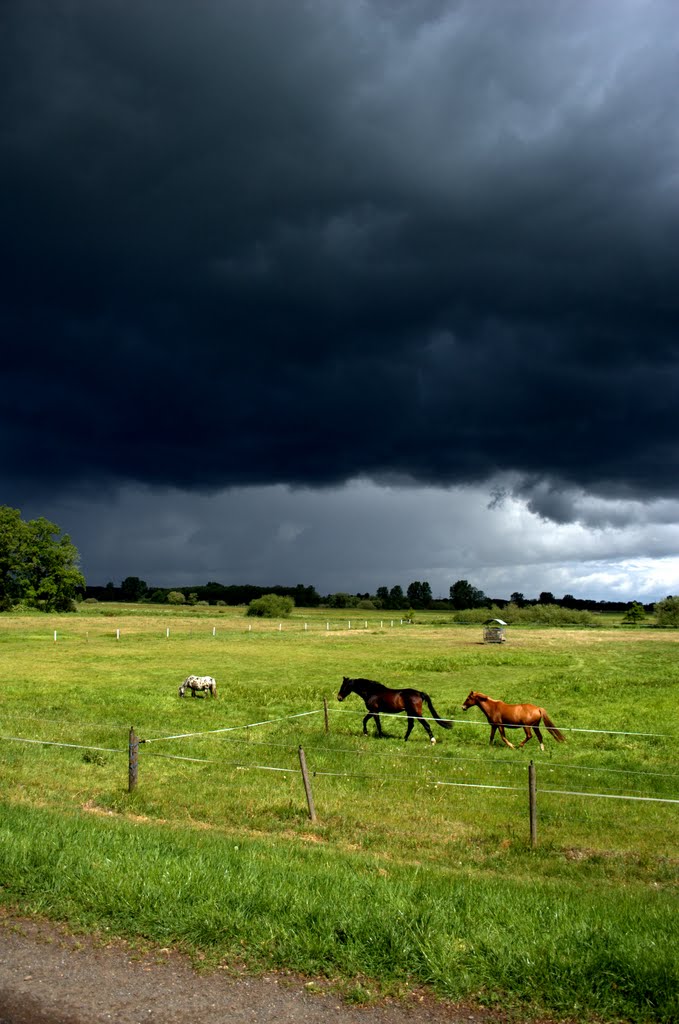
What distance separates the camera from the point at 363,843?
13.5 m

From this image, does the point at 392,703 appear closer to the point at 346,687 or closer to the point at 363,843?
the point at 346,687

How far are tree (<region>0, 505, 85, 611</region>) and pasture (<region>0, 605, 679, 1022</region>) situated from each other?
89.5m

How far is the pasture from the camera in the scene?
6973 millimetres

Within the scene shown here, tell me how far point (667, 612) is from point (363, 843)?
12641cm

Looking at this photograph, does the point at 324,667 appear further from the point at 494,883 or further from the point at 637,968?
the point at 637,968

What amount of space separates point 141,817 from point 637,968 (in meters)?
10.9

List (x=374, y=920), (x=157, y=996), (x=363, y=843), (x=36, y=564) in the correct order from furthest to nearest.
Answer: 1. (x=36, y=564)
2. (x=363, y=843)
3. (x=374, y=920)
4. (x=157, y=996)

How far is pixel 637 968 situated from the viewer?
674 centimetres

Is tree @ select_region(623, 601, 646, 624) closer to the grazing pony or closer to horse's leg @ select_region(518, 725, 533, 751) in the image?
the grazing pony

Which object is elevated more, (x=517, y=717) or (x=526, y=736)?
(x=517, y=717)

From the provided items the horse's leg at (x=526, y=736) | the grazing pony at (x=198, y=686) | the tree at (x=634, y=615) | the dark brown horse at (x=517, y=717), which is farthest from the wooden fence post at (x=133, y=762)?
the tree at (x=634, y=615)

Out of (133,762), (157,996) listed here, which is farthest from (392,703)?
(157,996)

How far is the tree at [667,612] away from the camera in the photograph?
122938 mm

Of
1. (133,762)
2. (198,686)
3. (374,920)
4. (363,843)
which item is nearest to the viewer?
(374,920)
